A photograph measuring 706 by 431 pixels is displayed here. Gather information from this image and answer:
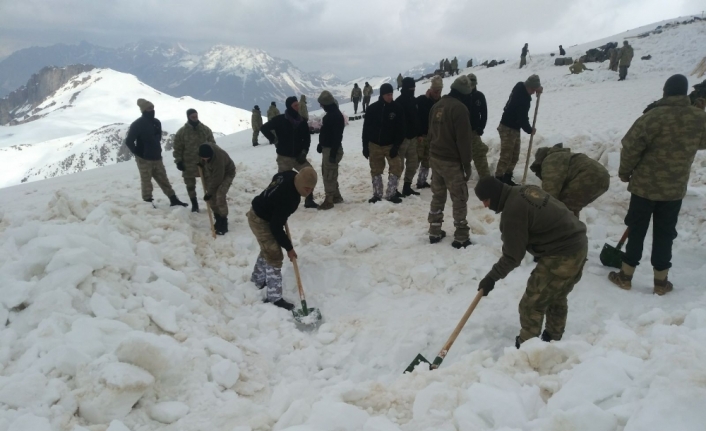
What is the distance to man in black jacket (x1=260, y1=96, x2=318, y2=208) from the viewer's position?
23.9 feet

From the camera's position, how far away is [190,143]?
285 inches

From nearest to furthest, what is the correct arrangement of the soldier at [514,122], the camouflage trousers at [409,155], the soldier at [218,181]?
the soldier at [218,181] < the soldier at [514,122] < the camouflage trousers at [409,155]

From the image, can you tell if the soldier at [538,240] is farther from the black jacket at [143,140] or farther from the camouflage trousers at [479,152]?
the black jacket at [143,140]

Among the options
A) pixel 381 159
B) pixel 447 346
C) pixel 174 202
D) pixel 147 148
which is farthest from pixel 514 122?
pixel 147 148

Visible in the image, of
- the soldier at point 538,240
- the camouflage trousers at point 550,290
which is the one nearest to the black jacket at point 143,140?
the soldier at point 538,240

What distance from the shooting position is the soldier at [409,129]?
24.2 ft

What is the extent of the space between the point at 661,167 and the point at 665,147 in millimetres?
216

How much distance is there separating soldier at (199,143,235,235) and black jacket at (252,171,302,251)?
2.36 meters

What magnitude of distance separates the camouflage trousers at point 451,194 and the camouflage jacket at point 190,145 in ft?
14.3

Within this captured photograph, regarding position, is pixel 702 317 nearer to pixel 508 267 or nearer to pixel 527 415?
pixel 508 267

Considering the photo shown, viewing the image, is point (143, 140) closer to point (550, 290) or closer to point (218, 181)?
point (218, 181)

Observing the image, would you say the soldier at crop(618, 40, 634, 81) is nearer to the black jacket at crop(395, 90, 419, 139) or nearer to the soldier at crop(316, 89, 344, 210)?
the black jacket at crop(395, 90, 419, 139)

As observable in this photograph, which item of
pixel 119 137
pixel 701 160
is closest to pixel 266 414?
pixel 701 160

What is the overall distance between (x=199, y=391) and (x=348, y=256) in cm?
305
